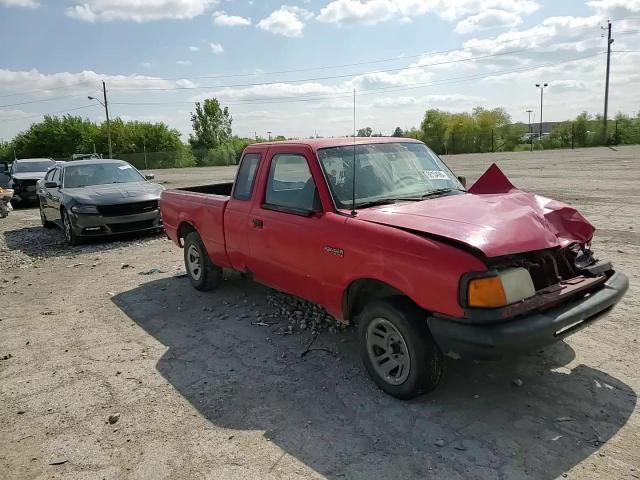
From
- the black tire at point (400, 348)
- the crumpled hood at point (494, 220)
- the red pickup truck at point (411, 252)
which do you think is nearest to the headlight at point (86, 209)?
the red pickup truck at point (411, 252)

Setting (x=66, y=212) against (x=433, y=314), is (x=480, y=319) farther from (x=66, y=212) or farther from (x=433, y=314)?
(x=66, y=212)

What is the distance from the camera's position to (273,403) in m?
3.69

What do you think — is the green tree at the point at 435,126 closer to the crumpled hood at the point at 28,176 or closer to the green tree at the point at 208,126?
the green tree at the point at 208,126

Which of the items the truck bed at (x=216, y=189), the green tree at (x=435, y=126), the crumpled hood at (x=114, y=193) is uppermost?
the green tree at (x=435, y=126)

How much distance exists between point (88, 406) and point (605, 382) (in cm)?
378

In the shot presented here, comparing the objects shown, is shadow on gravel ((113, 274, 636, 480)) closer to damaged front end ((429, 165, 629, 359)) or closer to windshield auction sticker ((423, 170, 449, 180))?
damaged front end ((429, 165, 629, 359))

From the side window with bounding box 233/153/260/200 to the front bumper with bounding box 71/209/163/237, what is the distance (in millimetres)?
5138


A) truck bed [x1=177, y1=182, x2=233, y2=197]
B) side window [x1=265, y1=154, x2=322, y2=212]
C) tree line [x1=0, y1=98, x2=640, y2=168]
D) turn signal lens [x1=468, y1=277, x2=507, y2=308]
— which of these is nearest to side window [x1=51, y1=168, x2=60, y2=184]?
truck bed [x1=177, y1=182, x2=233, y2=197]

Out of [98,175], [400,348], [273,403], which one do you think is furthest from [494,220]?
[98,175]

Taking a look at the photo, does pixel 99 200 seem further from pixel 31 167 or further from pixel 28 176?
pixel 31 167

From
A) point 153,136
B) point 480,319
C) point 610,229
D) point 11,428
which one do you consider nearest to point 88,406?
point 11,428

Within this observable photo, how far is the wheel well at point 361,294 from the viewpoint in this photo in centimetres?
380

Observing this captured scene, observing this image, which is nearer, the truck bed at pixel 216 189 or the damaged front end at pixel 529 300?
the damaged front end at pixel 529 300

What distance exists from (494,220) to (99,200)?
8223 millimetres
